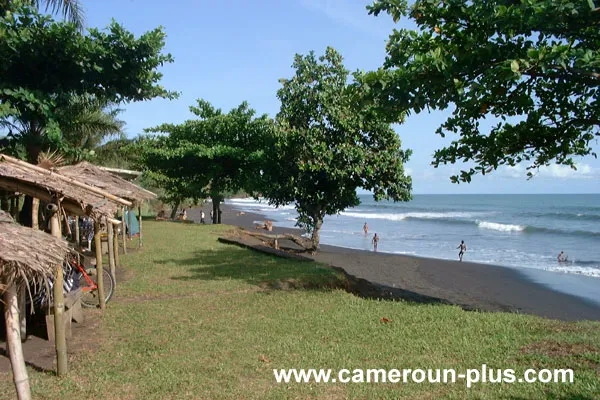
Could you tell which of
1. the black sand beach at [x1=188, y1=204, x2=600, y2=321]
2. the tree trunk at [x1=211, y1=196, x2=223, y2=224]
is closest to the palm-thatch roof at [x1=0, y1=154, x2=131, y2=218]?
the black sand beach at [x1=188, y1=204, x2=600, y2=321]

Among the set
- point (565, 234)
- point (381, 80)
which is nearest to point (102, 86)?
point (381, 80)

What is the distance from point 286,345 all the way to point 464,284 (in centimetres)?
1110

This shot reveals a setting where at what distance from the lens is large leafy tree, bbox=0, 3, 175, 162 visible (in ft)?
29.8

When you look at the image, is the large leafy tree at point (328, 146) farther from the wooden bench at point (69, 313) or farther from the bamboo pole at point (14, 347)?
the bamboo pole at point (14, 347)

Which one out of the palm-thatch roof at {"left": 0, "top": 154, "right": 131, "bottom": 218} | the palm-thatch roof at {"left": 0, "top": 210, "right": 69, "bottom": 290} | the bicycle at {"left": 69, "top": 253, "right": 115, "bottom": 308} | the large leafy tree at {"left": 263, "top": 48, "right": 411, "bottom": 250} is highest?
the large leafy tree at {"left": 263, "top": 48, "right": 411, "bottom": 250}

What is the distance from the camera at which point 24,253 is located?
4031mm

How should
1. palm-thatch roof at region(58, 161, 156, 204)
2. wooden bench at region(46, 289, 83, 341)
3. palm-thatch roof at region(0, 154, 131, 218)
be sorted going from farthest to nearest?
1. palm-thatch roof at region(58, 161, 156, 204)
2. wooden bench at region(46, 289, 83, 341)
3. palm-thatch roof at region(0, 154, 131, 218)

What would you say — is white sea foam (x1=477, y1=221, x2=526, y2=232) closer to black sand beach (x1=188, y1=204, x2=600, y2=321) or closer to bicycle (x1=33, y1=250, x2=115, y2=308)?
black sand beach (x1=188, y1=204, x2=600, y2=321)

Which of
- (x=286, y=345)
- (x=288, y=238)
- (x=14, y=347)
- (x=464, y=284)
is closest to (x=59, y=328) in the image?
(x=14, y=347)

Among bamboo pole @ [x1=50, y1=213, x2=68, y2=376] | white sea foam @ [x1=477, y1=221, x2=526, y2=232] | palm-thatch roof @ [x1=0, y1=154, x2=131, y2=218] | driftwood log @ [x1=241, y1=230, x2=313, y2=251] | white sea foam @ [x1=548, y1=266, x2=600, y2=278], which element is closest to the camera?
bamboo pole @ [x1=50, y1=213, x2=68, y2=376]

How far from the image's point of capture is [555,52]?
5797 millimetres

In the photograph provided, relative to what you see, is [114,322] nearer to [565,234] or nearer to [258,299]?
[258,299]

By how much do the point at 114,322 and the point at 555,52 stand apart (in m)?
7.24

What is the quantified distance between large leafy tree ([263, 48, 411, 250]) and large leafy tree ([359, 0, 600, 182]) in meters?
6.22
